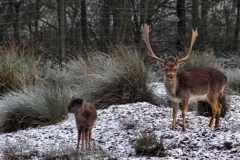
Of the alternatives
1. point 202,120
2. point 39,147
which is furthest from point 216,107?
point 39,147

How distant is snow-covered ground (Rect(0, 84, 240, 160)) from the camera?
6.11 metres

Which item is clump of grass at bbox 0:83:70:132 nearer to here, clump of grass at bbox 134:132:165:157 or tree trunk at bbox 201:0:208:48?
clump of grass at bbox 134:132:165:157

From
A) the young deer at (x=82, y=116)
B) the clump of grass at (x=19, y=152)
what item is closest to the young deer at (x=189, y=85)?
the young deer at (x=82, y=116)

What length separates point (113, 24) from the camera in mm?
13062

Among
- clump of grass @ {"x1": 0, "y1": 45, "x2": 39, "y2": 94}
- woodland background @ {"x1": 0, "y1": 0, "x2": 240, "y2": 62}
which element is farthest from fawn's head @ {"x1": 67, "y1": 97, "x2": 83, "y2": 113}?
woodland background @ {"x1": 0, "y1": 0, "x2": 240, "y2": 62}

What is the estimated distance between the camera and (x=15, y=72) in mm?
9828

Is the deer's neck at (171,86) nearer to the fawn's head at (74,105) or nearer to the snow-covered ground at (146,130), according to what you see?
the snow-covered ground at (146,130)

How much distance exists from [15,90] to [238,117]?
165 inches

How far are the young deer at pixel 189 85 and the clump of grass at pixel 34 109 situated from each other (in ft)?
6.43

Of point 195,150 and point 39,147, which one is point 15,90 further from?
point 195,150

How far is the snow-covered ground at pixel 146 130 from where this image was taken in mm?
6109

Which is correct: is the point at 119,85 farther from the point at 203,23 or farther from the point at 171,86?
the point at 203,23

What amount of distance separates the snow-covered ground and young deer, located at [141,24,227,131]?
1.22 ft

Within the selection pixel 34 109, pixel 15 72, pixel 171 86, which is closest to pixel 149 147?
pixel 171 86
